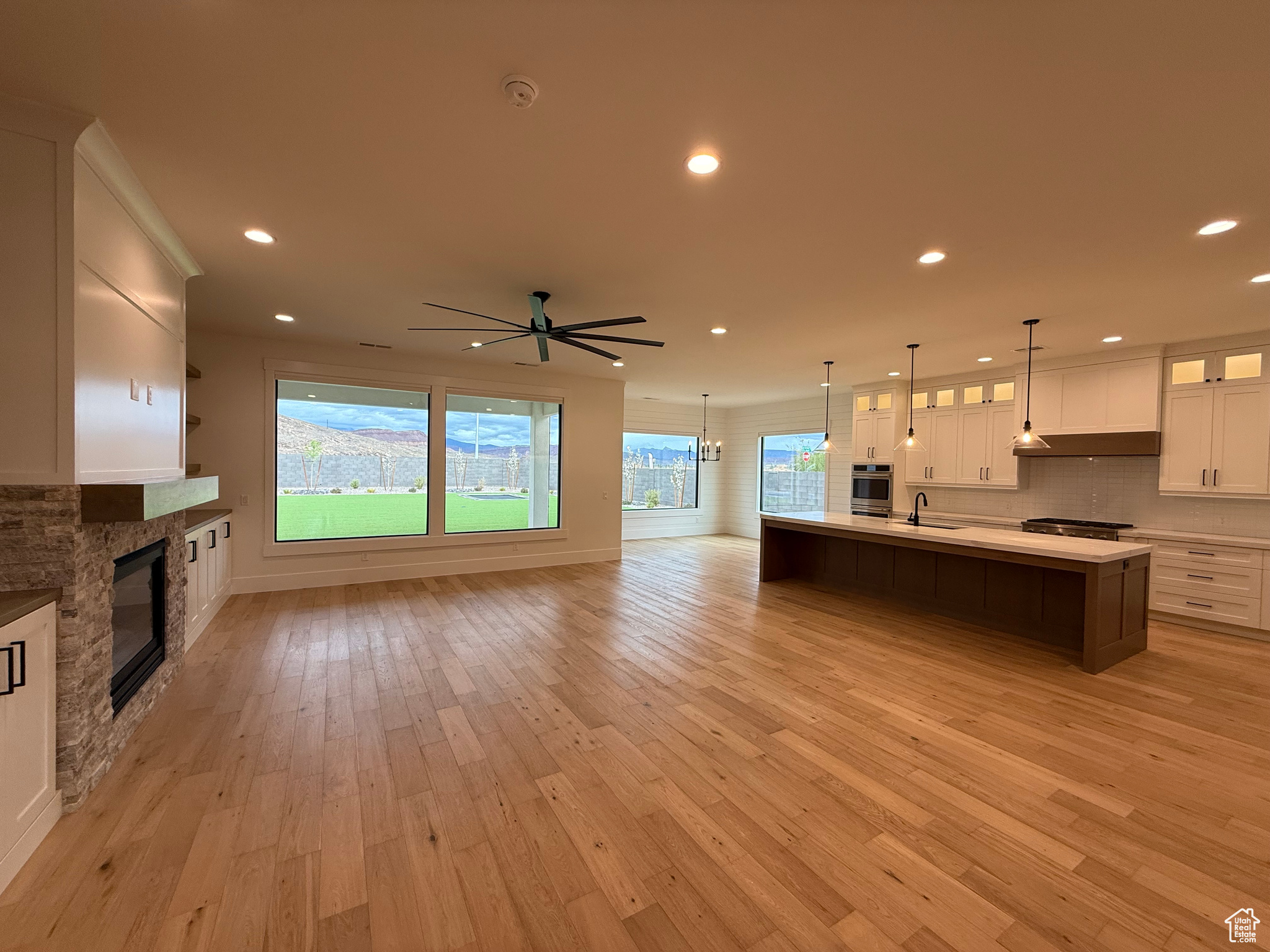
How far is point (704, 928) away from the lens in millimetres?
1636

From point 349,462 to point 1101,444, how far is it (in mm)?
8749

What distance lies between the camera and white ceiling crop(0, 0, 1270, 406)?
1607mm

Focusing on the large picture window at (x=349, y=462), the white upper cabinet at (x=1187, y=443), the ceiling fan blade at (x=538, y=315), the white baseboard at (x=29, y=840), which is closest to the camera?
the white baseboard at (x=29, y=840)

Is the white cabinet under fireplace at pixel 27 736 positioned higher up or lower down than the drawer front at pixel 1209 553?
lower down

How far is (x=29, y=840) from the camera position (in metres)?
1.91

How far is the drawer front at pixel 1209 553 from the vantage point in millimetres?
4699

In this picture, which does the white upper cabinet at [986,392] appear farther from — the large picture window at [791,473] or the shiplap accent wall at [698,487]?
the shiplap accent wall at [698,487]

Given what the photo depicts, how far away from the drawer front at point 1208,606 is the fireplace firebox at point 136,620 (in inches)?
333

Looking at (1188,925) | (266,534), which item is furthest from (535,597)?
(1188,925)

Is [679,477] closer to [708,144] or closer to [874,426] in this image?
[874,426]

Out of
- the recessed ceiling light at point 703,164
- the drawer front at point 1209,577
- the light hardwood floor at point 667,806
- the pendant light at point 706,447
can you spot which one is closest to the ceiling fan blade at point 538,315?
the recessed ceiling light at point 703,164

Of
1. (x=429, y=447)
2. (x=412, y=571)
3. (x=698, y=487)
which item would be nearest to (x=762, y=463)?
(x=698, y=487)

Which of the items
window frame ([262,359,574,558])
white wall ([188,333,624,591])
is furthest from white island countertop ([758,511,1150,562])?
window frame ([262,359,574,558])

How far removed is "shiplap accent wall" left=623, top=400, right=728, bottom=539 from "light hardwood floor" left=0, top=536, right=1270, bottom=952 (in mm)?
6524
